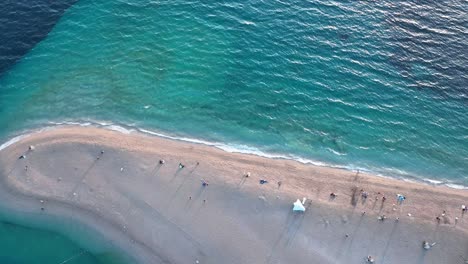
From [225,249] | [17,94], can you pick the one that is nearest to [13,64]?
[17,94]

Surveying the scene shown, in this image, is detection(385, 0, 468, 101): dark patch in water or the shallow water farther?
detection(385, 0, 468, 101): dark patch in water

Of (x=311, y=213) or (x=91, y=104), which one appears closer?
(x=311, y=213)

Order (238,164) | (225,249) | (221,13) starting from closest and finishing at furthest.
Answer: (225,249) < (238,164) < (221,13)

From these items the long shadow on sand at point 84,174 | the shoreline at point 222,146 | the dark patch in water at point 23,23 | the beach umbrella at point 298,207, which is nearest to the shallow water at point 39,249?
the long shadow on sand at point 84,174

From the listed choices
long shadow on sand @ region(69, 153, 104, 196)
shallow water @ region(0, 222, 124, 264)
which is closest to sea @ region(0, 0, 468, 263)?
long shadow on sand @ region(69, 153, 104, 196)

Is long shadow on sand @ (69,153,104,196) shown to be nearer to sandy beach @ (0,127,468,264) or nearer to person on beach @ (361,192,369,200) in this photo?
sandy beach @ (0,127,468,264)

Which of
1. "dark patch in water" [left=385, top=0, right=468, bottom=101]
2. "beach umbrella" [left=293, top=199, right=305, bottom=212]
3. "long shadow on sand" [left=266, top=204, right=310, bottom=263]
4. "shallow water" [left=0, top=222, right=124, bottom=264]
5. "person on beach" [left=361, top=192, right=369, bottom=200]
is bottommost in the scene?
"shallow water" [left=0, top=222, right=124, bottom=264]

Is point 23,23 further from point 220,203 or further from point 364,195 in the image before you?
point 364,195

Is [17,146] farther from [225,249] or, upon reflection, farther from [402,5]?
[402,5]
